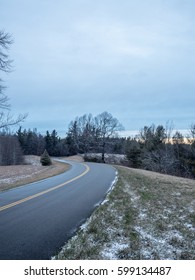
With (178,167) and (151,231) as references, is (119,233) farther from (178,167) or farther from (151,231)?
(178,167)

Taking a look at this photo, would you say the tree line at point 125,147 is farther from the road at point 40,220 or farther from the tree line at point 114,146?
the road at point 40,220

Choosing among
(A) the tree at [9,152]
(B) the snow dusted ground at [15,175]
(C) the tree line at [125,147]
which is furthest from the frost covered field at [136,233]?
(A) the tree at [9,152]

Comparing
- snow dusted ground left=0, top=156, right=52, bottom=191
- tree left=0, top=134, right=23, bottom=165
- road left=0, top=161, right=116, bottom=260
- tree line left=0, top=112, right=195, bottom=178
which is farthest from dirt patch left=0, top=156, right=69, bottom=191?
tree left=0, top=134, right=23, bottom=165

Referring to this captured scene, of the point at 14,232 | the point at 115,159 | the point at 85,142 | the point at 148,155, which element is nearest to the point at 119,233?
the point at 14,232

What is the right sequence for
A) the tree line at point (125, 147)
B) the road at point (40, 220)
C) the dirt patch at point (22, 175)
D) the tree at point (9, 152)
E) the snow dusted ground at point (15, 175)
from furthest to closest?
the tree at point (9, 152), the tree line at point (125, 147), the snow dusted ground at point (15, 175), the dirt patch at point (22, 175), the road at point (40, 220)

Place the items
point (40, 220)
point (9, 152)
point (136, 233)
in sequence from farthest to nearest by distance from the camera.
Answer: point (9, 152)
point (40, 220)
point (136, 233)

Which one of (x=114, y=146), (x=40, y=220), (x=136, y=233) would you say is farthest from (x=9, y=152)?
(x=136, y=233)

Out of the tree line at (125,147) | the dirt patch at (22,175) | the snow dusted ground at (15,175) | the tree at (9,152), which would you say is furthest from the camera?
the tree at (9,152)

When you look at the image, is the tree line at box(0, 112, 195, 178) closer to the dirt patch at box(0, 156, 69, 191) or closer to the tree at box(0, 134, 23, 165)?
the tree at box(0, 134, 23, 165)

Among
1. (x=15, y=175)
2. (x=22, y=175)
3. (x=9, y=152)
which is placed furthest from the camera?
(x=9, y=152)

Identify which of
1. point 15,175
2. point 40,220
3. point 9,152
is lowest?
point 15,175

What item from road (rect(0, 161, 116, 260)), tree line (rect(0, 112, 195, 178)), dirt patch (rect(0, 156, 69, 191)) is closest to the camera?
road (rect(0, 161, 116, 260))

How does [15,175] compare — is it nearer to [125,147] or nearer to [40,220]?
[40,220]

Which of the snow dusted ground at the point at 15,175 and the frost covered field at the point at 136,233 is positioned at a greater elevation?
the frost covered field at the point at 136,233
